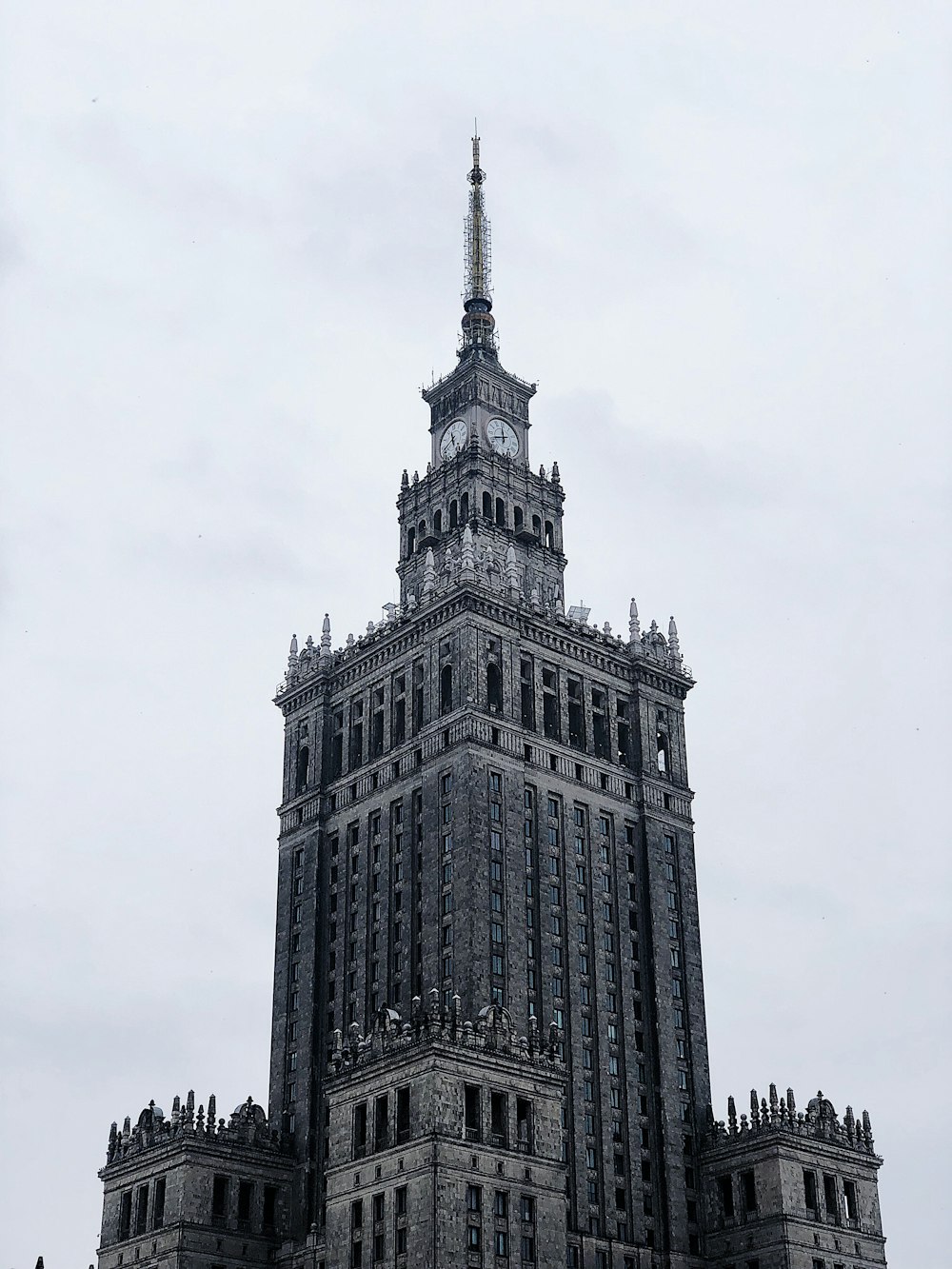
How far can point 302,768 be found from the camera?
600ft

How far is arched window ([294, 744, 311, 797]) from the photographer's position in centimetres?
18162

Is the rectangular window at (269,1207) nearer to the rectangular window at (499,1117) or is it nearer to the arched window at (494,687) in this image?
the rectangular window at (499,1117)

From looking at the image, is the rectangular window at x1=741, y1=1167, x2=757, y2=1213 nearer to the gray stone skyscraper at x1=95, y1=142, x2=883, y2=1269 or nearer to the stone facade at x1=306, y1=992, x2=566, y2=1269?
the gray stone skyscraper at x1=95, y1=142, x2=883, y2=1269

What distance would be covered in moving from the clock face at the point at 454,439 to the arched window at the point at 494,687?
33679 millimetres

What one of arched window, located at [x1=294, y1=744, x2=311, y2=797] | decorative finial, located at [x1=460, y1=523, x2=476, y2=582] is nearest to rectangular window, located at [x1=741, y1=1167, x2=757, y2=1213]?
arched window, located at [x1=294, y1=744, x2=311, y2=797]

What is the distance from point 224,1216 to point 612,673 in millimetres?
61438

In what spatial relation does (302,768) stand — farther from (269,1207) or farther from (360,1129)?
(360,1129)

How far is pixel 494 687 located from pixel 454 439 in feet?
127

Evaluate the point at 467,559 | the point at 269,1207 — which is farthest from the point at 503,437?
the point at 269,1207

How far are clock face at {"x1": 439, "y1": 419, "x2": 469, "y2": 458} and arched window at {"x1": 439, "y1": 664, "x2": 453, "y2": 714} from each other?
33.6m

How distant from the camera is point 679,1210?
15788cm

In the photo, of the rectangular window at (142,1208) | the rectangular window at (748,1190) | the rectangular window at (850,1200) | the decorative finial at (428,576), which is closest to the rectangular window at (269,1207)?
the rectangular window at (142,1208)

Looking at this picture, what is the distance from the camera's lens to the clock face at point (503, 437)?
19650cm

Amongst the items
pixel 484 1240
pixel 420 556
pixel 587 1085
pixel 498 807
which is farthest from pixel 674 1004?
pixel 420 556
